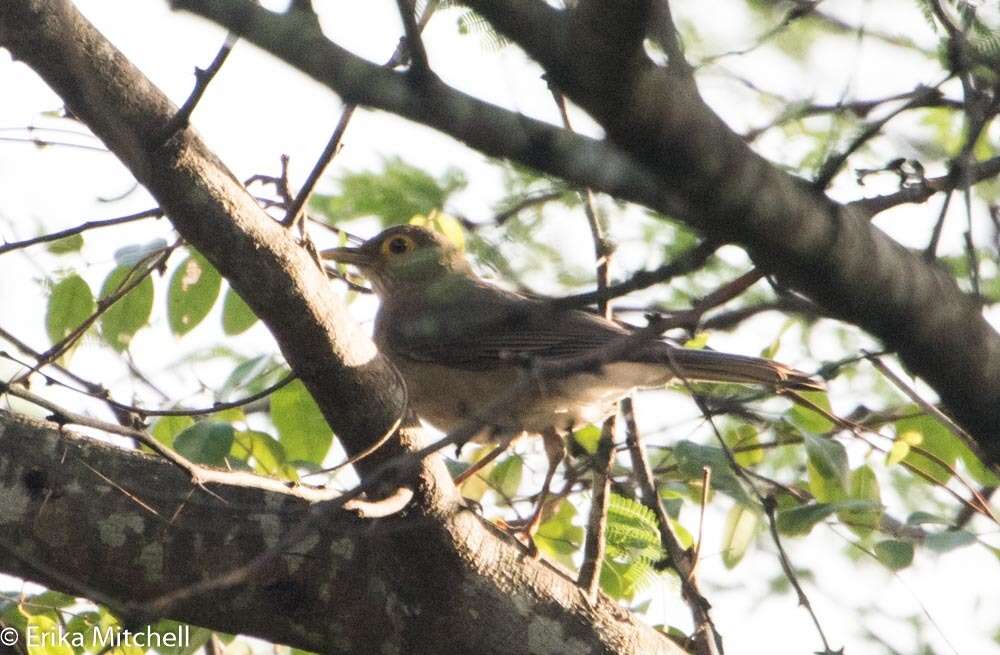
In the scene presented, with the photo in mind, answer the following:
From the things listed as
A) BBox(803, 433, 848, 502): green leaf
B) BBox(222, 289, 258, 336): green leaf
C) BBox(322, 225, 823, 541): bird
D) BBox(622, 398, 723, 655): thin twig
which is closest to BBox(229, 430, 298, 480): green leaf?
BBox(222, 289, 258, 336): green leaf

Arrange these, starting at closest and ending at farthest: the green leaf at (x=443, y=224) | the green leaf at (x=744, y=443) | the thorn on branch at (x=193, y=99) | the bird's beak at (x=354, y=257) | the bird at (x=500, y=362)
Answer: the thorn on branch at (x=193, y=99) < the green leaf at (x=443, y=224) < the bird at (x=500, y=362) < the green leaf at (x=744, y=443) < the bird's beak at (x=354, y=257)

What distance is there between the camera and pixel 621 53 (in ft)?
5.87

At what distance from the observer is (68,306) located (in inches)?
185

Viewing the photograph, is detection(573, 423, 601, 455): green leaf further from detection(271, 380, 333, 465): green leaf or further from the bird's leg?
detection(271, 380, 333, 465): green leaf

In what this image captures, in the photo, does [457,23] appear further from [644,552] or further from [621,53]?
[644,552]

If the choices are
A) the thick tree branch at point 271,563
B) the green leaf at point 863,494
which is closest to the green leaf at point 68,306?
the thick tree branch at point 271,563

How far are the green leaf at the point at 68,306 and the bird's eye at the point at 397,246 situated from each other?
7.43ft

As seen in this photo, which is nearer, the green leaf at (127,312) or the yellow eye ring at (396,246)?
the green leaf at (127,312)

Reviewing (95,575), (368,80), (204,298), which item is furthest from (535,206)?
(204,298)

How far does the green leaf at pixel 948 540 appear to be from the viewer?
151 inches

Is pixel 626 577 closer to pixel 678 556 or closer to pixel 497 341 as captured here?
pixel 678 556

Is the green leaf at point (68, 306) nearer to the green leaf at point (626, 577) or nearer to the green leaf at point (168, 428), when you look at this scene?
the green leaf at point (168, 428)

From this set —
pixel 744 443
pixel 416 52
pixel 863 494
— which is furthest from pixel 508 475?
pixel 416 52
